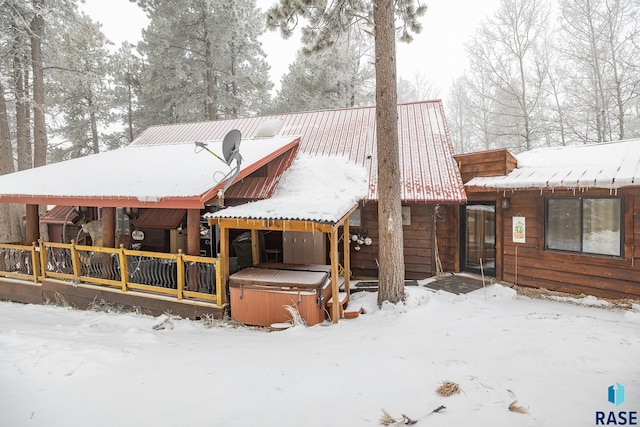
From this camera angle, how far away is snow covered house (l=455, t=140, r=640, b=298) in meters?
6.51

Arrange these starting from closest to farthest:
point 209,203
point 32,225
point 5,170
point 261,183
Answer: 1. point 209,203
2. point 32,225
3. point 261,183
4. point 5,170

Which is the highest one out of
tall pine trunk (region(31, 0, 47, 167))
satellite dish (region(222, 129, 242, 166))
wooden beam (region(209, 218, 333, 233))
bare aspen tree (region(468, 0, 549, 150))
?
bare aspen tree (region(468, 0, 549, 150))

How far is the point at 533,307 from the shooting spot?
21.5 feet

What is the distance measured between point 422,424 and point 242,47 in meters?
19.4

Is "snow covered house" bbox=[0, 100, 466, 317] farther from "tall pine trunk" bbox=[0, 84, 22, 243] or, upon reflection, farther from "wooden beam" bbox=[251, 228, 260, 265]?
"tall pine trunk" bbox=[0, 84, 22, 243]

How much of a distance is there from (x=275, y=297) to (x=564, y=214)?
22.7 feet

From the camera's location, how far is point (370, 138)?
1024cm

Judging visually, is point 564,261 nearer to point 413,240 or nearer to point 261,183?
point 413,240

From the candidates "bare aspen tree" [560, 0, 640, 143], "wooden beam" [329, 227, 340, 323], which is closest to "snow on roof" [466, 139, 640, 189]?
"wooden beam" [329, 227, 340, 323]

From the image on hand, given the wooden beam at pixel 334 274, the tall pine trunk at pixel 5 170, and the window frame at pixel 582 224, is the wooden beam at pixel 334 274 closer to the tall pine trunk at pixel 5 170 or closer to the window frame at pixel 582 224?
the window frame at pixel 582 224

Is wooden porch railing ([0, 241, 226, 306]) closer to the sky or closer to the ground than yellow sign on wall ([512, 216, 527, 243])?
closer to the ground

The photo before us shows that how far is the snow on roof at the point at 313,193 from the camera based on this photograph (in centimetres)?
571

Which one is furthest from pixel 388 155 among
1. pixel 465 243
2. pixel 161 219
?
pixel 161 219

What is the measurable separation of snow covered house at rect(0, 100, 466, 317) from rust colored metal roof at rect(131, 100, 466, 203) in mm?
46
